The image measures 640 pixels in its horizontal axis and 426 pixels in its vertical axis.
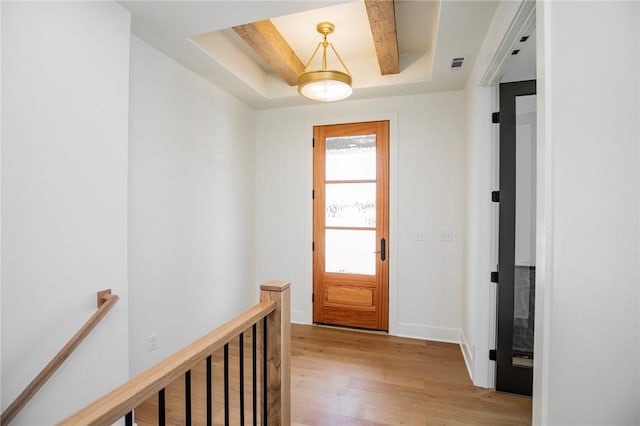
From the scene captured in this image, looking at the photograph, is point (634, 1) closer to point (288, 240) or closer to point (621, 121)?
point (621, 121)

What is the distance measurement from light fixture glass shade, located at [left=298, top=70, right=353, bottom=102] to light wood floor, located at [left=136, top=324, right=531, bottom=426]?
7.73 ft

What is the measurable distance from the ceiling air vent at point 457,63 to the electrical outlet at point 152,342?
A: 3.32 m

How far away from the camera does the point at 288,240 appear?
3.87 metres

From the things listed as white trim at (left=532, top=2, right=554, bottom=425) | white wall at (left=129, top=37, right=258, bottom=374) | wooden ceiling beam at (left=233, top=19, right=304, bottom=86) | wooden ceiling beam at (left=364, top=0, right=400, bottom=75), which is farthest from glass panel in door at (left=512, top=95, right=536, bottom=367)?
white wall at (left=129, top=37, right=258, bottom=374)

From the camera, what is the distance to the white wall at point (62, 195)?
4.61 ft

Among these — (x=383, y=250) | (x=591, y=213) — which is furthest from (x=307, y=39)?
(x=591, y=213)

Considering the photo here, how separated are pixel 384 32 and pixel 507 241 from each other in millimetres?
1846

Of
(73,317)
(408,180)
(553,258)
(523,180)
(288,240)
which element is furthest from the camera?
(288,240)

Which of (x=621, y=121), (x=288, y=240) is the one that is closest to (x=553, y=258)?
(x=621, y=121)

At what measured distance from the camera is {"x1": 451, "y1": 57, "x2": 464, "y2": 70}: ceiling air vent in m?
2.57

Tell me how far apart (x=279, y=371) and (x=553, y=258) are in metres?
1.30

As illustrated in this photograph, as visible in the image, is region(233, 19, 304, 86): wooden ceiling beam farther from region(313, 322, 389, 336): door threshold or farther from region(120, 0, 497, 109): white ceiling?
region(313, 322, 389, 336): door threshold

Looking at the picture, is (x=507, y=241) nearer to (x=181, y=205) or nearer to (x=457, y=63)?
(x=457, y=63)

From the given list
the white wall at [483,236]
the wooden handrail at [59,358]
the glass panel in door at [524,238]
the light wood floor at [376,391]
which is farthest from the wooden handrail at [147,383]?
the glass panel in door at [524,238]
